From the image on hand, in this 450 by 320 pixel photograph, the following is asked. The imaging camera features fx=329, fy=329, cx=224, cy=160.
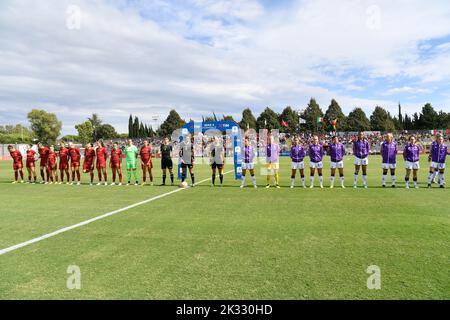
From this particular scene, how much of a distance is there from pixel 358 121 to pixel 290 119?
1539cm

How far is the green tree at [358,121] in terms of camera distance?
7425 cm

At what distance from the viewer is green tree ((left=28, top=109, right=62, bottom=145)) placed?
11062 cm

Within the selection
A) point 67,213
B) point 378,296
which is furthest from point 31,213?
point 378,296

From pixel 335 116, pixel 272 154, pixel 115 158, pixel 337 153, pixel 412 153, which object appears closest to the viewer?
pixel 412 153

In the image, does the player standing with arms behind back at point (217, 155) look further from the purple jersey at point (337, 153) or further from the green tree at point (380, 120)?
the green tree at point (380, 120)

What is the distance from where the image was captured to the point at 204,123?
695 inches

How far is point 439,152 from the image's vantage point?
1409cm

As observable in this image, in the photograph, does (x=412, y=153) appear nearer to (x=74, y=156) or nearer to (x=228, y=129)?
(x=228, y=129)

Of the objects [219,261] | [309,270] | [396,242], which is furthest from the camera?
[396,242]

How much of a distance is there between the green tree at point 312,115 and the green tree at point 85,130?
6745 centimetres

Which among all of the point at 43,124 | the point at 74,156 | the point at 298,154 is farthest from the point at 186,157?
the point at 43,124
